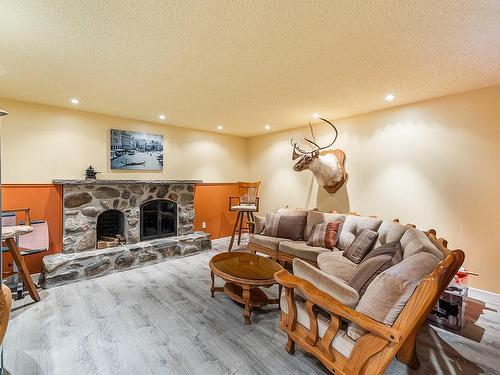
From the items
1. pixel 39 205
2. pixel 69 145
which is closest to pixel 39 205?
pixel 39 205

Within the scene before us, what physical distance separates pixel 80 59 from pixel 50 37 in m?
0.34

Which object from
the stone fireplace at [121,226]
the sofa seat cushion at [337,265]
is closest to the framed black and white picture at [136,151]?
the stone fireplace at [121,226]

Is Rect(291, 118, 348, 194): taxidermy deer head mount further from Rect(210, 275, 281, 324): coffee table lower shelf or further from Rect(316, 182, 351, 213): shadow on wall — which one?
Rect(210, 275, 281, 324): coffee table lower shelf

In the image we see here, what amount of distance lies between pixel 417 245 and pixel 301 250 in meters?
1.61

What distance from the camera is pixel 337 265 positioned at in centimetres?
265

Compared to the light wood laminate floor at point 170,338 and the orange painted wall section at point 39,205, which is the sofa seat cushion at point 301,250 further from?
A: the orange painted wall section at point 39,205

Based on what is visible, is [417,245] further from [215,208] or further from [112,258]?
[215,208]

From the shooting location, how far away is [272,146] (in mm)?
5590

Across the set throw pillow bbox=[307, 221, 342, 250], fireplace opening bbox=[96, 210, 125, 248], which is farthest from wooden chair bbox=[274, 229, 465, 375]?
fireplace opening bbox=[96, 210, 125, 248]

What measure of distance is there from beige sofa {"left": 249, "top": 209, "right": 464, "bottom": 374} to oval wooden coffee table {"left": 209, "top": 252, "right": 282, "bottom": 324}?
0.45 meters

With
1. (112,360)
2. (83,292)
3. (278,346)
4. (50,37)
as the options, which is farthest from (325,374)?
(50,37)

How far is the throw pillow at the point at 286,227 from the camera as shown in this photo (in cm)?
381

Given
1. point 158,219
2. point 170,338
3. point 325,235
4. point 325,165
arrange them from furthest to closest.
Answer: point 158,219 → point 325,165 → point 325,235 → point 170,338

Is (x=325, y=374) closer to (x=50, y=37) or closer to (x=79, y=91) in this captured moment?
(x=50, y=37)
